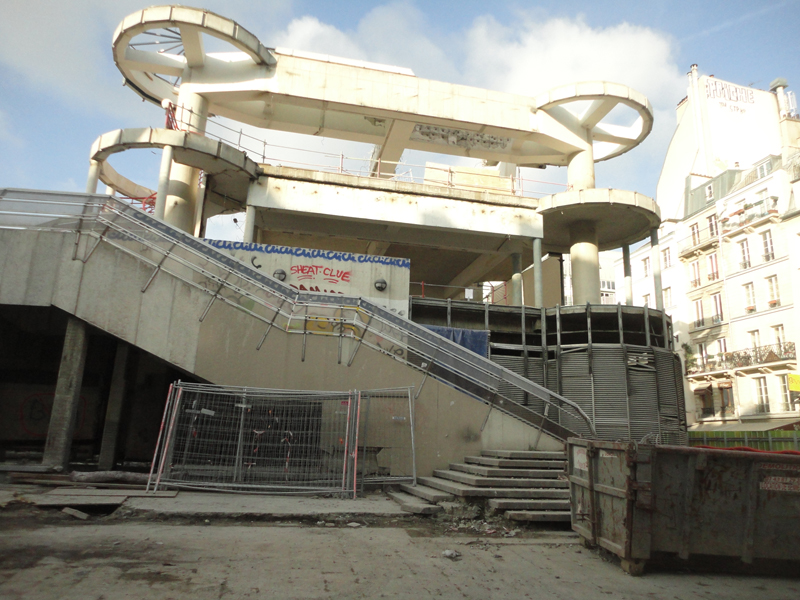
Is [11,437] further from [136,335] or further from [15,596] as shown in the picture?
[15,596]

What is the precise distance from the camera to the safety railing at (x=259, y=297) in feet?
36.8

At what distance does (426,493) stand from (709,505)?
462cm

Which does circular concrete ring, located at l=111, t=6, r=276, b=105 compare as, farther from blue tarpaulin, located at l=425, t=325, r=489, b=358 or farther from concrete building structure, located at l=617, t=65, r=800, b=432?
concrete building structure, located at l=617, t=65, r=800, b=432

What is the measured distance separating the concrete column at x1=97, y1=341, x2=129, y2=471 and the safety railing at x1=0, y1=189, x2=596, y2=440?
2.12m

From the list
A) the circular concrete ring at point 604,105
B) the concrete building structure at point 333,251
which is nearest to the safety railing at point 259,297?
the concrete building structure at point 333,251

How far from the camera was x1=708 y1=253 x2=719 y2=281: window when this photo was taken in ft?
126

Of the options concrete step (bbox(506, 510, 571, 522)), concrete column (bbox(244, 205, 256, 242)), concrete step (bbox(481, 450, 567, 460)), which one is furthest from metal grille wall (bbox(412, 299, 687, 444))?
concrete step (bbox(506, 510, 571, 522))

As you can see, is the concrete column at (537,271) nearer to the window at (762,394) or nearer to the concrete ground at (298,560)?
the concrete ground at (298,560)

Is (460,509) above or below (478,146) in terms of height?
below

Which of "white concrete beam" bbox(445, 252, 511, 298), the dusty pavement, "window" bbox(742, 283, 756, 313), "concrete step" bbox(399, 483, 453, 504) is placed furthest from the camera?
"window" bbox(742, 283, 756, 313)

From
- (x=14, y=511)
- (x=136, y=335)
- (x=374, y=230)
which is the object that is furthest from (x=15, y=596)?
(x=374, y=230)

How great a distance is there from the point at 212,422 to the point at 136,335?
290 centimetres

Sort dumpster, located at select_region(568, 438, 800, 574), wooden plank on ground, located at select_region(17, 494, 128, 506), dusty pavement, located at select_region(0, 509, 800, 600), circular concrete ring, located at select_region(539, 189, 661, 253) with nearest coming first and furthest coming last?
dusty pavement, located at select_region(0, 509, 800, 600) < dumpster, located at select_region(568, 438, 800, 574) < wooden plank on ground, located at select_region(17, 494, 128, 506) < circular concrete ring, located at select_region(539, 189, 661, 253)

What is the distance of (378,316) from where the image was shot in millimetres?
11977
